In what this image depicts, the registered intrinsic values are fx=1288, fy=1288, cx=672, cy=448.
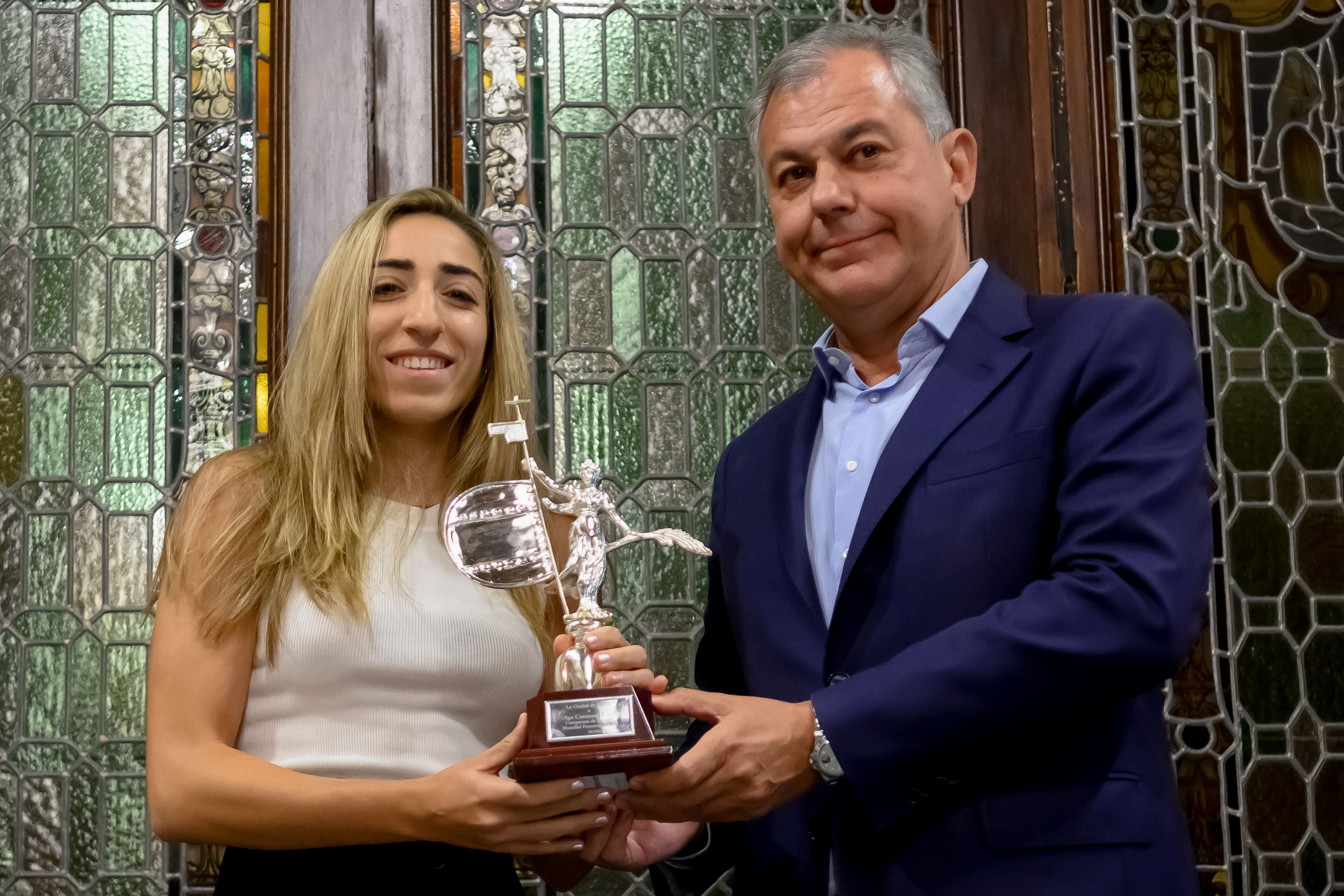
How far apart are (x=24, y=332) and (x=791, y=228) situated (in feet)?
5.37

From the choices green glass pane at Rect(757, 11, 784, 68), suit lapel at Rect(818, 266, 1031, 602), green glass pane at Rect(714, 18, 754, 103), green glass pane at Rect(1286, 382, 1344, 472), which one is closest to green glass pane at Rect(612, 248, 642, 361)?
green glass pane at Rect(714, 18, 754, 103)

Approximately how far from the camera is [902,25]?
282 centimetres

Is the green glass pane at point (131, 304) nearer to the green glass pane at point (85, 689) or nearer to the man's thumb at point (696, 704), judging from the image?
the green glass pane at point (85, 689)

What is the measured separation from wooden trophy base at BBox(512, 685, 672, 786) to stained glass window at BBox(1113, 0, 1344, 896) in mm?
1445

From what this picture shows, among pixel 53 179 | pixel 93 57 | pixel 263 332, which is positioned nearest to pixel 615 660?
pixel 263 332

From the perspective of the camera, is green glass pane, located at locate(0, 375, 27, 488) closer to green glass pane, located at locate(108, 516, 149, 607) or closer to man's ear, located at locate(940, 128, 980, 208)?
green glass pane, located at locate(108, 516, 149, 607)

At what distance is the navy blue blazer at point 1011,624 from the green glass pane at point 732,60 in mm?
1067

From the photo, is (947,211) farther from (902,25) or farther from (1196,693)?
(1196,693)

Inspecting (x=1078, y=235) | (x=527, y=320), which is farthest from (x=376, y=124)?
(x=1078, y=235)

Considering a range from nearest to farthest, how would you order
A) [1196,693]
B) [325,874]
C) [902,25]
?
[325,874]
[1196,693]
[902,25]

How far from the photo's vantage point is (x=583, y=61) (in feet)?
9.13

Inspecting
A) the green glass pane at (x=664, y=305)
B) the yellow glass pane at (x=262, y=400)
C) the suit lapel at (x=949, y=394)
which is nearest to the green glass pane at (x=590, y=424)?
the green glass pane at (x=664, y=305)

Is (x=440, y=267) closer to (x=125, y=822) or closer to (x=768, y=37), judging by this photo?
(x=768, y=37)

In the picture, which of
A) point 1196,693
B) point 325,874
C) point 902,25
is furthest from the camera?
point 902,25
